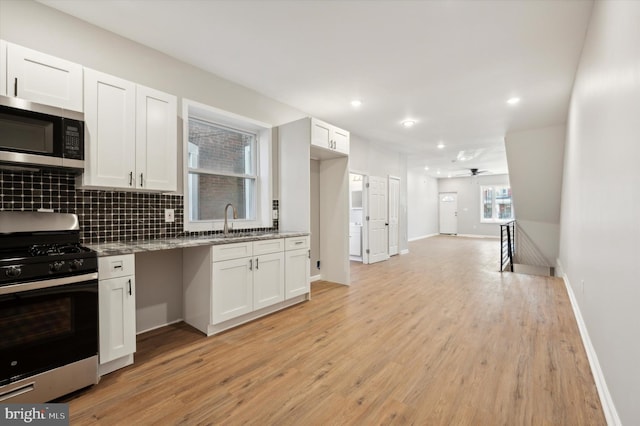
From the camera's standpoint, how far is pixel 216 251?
8.99ft

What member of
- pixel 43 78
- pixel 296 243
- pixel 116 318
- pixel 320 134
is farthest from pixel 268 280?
pixel 43 78

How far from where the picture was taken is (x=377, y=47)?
2.90 m

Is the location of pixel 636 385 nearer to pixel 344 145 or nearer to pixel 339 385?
pixel 339 385

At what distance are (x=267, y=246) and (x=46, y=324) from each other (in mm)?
1860

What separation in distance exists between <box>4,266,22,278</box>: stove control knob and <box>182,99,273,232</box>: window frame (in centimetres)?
150

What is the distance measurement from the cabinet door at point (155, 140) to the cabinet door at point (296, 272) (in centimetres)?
155

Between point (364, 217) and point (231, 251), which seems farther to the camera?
point (364, 217)

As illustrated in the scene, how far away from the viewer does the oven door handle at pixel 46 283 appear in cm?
163

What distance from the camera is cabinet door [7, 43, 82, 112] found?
1934mm

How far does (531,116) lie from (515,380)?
15.4ft

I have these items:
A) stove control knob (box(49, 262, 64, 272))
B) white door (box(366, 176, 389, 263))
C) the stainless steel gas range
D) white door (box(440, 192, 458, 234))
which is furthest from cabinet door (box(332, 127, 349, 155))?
white door (box(440, 192, 458, 234))

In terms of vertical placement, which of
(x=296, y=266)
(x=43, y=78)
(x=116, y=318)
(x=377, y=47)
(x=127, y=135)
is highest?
(x=377, y=47)

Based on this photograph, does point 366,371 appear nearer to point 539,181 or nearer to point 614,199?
point 614,199

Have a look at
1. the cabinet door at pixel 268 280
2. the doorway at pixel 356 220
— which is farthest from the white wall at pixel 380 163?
the cabinet door at pixel 268 280
